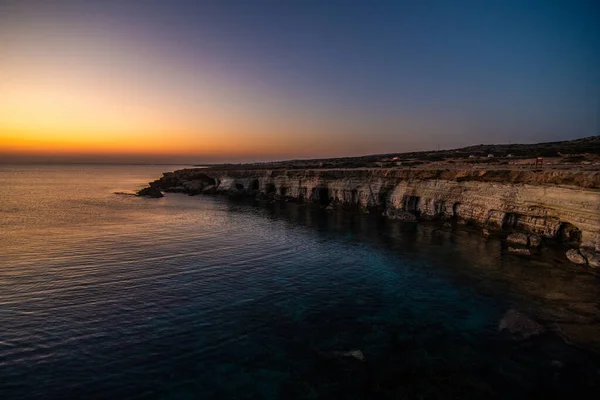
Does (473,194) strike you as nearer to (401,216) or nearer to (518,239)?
(401,216)

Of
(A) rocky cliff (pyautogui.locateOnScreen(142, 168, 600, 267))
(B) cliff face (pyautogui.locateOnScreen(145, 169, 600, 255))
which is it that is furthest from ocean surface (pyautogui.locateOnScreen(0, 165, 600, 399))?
(B) cliff face (pyautogui.locateOnScreen(145, 169, 600, 255))

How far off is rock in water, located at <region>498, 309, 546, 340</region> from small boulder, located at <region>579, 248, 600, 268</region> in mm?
12875

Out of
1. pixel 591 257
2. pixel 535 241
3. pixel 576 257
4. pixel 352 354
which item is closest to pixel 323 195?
pixel 535 241

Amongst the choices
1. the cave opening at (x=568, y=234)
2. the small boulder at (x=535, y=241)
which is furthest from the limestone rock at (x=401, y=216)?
the cave opening at (x=568, y=234)

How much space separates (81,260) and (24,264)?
12.2 ft

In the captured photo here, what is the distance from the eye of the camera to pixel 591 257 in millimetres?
24781

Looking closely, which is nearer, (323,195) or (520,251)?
(520,251)

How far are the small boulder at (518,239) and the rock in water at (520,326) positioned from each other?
55.8ft

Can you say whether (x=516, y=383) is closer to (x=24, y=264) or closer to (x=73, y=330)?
(x=73, y=330)

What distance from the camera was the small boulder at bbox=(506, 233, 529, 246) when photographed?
1213 inches

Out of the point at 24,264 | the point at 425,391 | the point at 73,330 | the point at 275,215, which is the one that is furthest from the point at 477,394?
the point at 275,215

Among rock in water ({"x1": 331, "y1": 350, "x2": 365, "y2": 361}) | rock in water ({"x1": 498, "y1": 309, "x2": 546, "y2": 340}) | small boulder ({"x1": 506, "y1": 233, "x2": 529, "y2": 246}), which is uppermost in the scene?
rock in water ({"x1": 331, "y1": 350, "x2": 365, "y2": 361})

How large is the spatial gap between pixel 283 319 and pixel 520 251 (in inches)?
955

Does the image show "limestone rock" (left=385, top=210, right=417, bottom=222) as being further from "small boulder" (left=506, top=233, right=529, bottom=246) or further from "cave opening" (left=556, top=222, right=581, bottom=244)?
"cave opening" (left=556, top=222, right=581, bottom=244)
